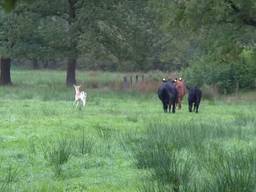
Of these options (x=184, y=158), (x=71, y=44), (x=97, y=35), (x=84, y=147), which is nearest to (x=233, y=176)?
(x=184, y=158)

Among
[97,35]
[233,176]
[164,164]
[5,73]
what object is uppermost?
[97,35]

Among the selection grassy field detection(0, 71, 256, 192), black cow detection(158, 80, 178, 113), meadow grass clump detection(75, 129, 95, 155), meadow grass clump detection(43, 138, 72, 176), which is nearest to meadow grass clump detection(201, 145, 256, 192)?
grassy field detection(0, 71, 256, 192)

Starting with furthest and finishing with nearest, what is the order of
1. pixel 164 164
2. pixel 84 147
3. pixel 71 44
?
pixel 71 44, pixel 84 147, pixel 164 164

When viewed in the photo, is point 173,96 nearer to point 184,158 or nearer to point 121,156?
point 121,156

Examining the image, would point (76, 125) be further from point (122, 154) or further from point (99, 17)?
point (99, 17)

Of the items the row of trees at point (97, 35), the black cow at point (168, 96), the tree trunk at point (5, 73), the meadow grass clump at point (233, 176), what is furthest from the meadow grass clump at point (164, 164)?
the tree trunk at point (5, 73)

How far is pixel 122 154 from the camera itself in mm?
12359

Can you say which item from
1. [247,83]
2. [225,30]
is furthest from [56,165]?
[247,83]

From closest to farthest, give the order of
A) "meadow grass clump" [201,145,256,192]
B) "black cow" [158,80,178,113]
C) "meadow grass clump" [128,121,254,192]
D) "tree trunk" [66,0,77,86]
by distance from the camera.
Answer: "meadow grass clump" [201,145,256,192] → "meadow grass clump" [128,121,254,192] → "black cow" [158,80,178,113] → "tree trunk" [66,0,77,86]

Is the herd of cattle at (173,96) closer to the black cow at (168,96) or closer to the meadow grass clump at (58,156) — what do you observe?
the black cow at (168,96)

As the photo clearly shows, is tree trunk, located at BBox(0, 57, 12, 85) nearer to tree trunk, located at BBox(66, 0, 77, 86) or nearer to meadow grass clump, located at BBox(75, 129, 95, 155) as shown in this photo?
tree trunk, located at BBox(66, 0, 77, 86)

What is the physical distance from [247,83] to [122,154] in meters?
29.9

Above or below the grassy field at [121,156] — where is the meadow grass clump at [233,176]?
→ above

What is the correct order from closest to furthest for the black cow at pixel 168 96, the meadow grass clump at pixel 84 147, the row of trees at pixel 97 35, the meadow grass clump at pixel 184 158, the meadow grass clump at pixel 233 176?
the meadow grass clump at pixel 233 176 → the meadow grass clump at pixel 184 158 → the meadow grass clump at pixel 84 147 → the black cow at pixel 168 96 → the row of trees at pixel 97 35
